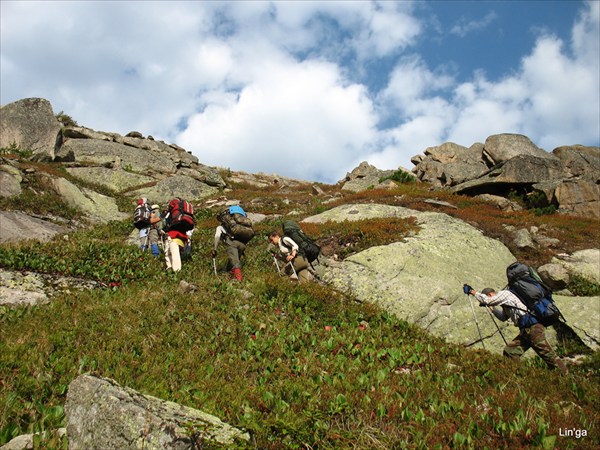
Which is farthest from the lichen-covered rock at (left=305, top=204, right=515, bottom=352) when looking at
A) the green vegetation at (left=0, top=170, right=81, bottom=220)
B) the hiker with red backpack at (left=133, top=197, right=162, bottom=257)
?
the green vegetation at (left=0, top=170, right=81, bottom=220)

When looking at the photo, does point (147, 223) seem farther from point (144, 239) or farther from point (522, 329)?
point (522, 329)

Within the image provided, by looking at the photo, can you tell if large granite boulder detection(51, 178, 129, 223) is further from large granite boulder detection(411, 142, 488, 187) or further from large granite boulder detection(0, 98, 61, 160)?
large granite boulder detection(411, 142, 488, 187)

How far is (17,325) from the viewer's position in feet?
27.3

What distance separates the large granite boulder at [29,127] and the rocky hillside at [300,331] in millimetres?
8966

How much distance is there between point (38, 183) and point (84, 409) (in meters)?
24.6

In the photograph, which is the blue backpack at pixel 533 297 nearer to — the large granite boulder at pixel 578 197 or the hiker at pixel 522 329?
the hiker at pixel 522 329

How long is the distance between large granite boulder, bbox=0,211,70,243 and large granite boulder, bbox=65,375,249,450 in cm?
1507

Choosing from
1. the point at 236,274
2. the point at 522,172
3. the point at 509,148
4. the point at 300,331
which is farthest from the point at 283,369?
the point at 509,148

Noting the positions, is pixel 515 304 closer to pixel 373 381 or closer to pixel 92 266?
pixel 373 381

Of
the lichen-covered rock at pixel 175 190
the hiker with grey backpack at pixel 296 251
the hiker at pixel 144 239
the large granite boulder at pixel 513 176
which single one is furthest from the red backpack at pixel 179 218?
the large granite boulder at pixel 513 176

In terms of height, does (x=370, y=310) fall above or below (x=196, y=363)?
above

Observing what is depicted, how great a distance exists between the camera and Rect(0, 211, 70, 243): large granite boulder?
1744cm

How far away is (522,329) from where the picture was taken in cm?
1003

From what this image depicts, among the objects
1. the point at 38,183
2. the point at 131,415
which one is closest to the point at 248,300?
the point at 131,415
